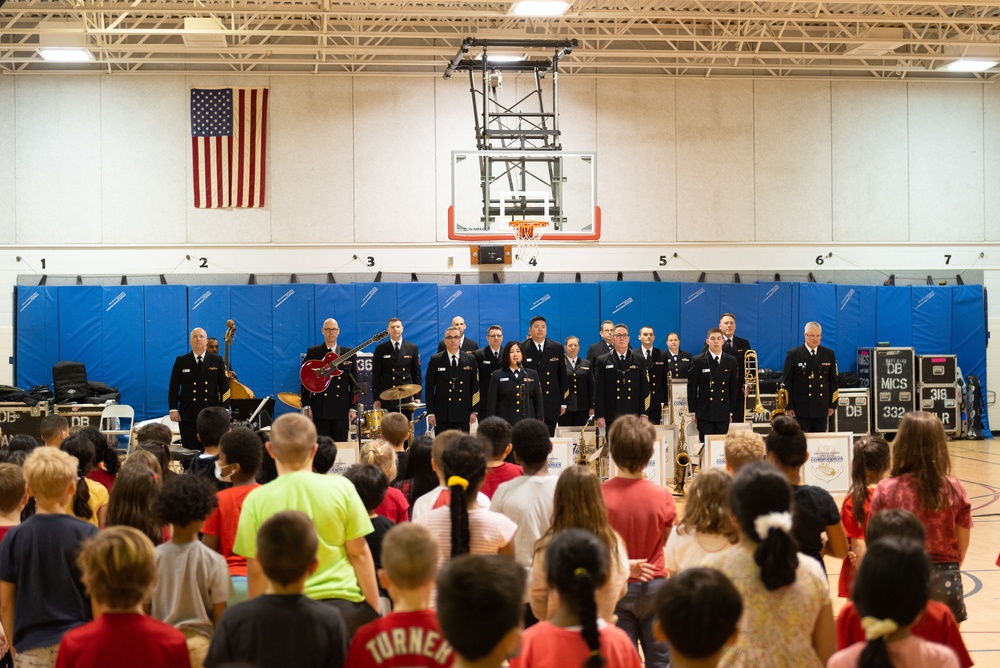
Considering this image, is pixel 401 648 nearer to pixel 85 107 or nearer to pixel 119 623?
pixel 119 623

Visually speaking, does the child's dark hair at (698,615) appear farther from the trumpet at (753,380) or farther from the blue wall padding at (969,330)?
the blue wall padding at (969,330)

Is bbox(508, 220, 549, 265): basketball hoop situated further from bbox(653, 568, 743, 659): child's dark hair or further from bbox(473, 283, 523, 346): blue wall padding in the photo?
bbox(653, 568, 743, 659): child's dark hair

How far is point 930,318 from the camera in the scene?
58.1 feet

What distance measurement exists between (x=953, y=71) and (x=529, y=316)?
8.99 metres

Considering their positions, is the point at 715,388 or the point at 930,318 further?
the point at 930,318

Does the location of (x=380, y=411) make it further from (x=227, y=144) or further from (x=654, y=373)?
(x=227, y=144)

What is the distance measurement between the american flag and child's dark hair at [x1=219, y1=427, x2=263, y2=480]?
12.9 m

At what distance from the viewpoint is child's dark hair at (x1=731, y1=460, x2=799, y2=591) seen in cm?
311

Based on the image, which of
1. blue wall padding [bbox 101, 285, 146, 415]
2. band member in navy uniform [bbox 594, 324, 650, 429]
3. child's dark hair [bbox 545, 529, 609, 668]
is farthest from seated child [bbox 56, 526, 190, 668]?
blue wall padding [bbox 101, 285, 146, 415]

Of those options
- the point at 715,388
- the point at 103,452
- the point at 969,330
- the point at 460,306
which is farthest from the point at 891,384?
the point at 103,452

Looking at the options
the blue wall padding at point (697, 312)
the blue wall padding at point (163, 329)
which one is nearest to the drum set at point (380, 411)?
the blue wall padding at point (163, 329)

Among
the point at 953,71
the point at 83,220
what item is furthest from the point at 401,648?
the point at 953,71

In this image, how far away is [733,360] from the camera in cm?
1202

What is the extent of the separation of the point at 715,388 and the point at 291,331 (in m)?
7.47
